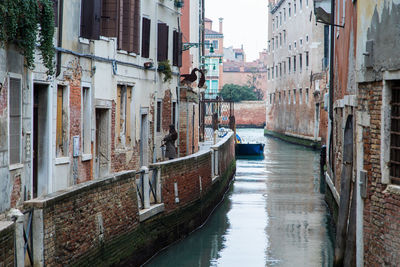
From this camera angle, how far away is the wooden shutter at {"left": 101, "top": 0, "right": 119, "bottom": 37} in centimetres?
1354

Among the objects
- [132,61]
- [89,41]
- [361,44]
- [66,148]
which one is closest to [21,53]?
[66,148]

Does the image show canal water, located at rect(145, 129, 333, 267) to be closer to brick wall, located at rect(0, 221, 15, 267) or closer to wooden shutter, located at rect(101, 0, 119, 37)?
wooden shutter, located at rect(101, 0, 119, 37)

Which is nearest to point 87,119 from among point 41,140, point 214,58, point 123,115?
point 41,140

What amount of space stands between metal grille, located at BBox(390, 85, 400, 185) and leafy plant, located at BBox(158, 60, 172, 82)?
37.6ft

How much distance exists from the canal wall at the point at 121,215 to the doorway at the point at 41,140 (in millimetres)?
1622

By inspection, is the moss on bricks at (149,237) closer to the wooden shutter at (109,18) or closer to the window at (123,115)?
the window at (123,115)

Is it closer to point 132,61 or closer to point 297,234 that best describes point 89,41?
point 132,61

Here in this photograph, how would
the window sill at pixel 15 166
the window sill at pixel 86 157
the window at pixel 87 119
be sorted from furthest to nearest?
1. the window at pixel 87 119
2. the window sill at pixel 86 157
3. the window sill at pixel 15 166

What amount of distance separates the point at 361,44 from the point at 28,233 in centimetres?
447

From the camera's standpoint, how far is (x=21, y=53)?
10.1 meters

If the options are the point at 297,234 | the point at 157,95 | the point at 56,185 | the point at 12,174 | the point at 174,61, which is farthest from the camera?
the point at 174,61

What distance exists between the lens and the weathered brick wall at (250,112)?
251 ft

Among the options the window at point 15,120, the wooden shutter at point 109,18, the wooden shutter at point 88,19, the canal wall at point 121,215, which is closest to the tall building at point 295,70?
the wooden shutter at point 109,18

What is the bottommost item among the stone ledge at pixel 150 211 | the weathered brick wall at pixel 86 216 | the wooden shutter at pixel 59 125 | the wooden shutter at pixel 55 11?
the stone ledge at pixel 150 211
